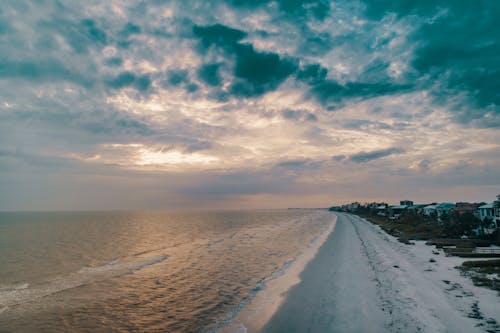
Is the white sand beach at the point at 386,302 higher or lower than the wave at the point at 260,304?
higher

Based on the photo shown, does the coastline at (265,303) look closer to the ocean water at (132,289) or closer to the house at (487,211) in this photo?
the ocean water at (132,289)

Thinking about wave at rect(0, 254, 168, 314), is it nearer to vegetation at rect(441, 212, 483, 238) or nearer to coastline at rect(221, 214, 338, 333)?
coastline at rect(221, 214, 338, 333)

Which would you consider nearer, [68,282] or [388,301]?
[388,301]

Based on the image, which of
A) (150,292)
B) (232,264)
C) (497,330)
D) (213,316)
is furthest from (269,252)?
(497,330)

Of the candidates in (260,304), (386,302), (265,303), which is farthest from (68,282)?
(386,302)

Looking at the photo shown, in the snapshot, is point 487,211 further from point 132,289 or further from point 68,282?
point 68,282

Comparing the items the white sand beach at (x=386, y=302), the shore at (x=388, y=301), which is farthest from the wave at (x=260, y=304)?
the shore at (x=388, y=301)
